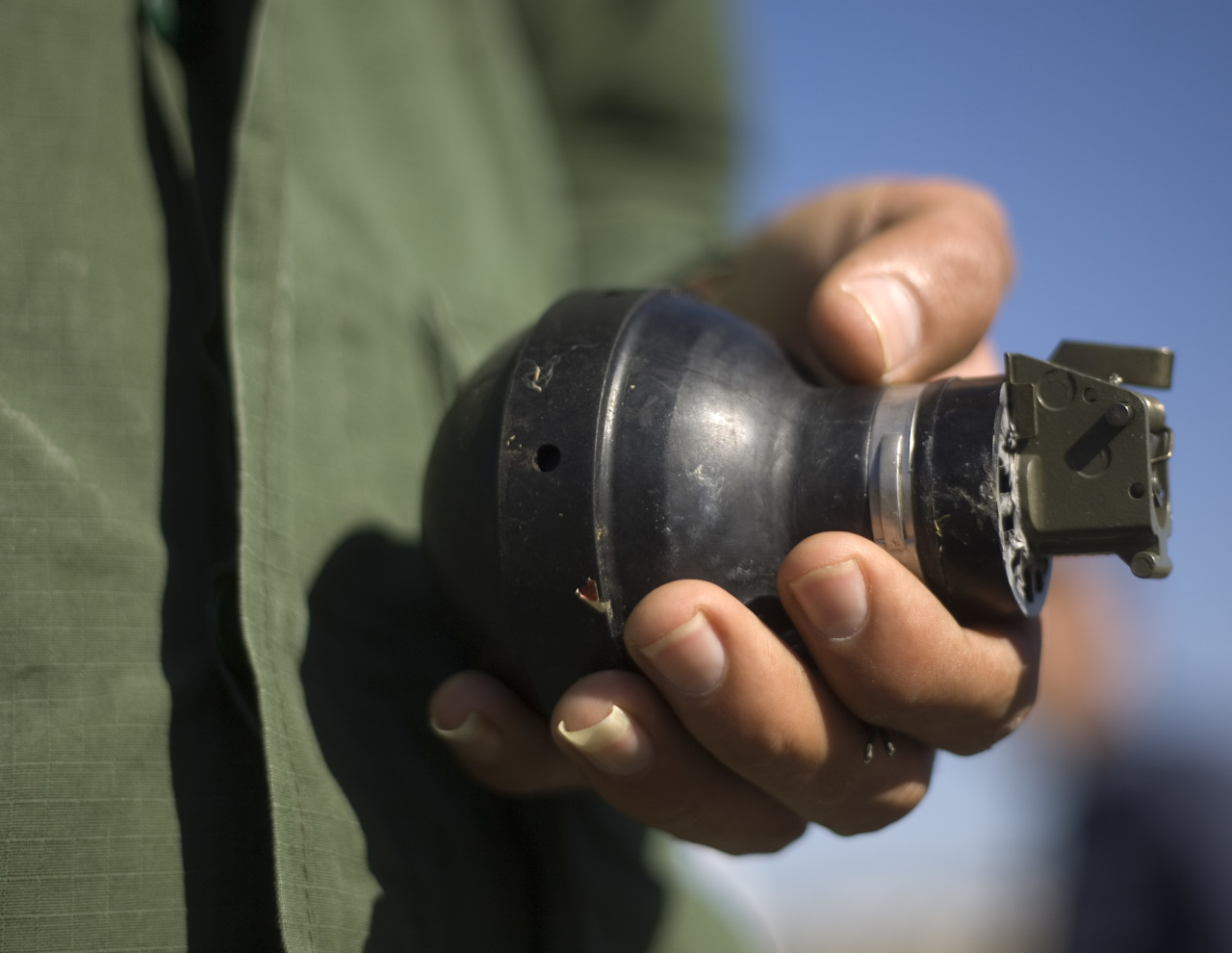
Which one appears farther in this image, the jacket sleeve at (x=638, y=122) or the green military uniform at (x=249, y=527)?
the jacket sleeve at (x=638, y=122)

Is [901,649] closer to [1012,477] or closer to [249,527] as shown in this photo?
[1012,477]

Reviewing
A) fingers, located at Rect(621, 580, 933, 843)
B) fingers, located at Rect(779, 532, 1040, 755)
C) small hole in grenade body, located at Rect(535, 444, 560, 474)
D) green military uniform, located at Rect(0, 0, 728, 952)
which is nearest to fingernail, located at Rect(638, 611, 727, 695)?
fingers, located at Rect(621, 580, 933, 843)

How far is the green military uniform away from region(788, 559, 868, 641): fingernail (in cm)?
57

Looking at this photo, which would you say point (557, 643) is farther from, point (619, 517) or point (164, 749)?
point (164, 749)

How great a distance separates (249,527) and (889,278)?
0.87 m

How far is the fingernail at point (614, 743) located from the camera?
1.08 meters

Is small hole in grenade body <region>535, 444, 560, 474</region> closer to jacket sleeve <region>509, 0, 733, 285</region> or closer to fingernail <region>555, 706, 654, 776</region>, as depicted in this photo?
fingernail <region>555, 706, 654, 776</region>

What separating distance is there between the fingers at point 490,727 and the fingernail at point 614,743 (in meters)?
0.12

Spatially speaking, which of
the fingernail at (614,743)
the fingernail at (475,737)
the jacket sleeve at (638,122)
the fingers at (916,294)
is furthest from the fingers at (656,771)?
the jacket sleeve at (638,122)

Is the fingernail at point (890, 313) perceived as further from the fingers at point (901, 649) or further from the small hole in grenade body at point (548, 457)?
the small hole in grenade body at point (548, 457)

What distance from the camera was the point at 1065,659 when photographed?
5.43m

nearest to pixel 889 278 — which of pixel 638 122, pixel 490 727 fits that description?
pixel 490 727

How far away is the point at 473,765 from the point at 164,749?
1.22ft

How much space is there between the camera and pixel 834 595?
1.06m
